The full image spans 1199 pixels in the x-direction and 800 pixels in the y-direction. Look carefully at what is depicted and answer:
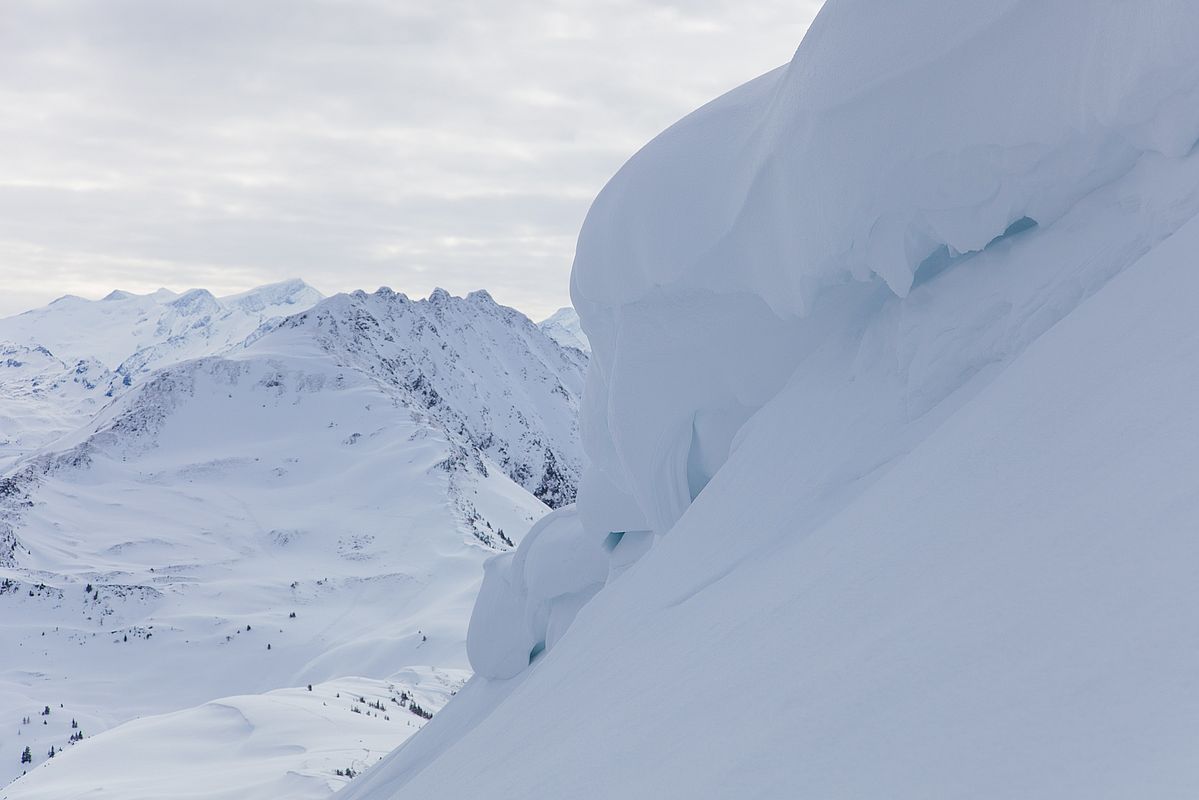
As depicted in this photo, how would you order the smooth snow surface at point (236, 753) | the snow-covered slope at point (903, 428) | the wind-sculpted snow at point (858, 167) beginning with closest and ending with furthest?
the snow-covered slope at point (903, 428)
the wind-sculpted snow at point (858, 167)
the smooth snow surface at point (236, 753)

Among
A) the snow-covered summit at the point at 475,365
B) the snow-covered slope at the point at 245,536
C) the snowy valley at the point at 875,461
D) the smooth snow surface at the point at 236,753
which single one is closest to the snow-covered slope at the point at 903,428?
the snowy valley at the point at 875,461

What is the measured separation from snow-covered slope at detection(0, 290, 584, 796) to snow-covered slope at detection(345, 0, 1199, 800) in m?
10.3

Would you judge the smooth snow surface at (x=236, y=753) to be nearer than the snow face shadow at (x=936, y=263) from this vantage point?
No

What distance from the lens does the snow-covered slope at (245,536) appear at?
2873cm

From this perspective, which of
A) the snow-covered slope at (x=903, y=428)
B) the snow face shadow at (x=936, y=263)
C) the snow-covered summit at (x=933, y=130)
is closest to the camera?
the snow-covered slope at (x=903, y=428)

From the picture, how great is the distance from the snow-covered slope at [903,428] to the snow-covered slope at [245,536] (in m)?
10.3

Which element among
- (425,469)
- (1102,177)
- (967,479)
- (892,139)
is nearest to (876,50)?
(892,139)

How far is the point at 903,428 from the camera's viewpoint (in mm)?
4738

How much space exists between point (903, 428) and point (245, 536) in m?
42.8

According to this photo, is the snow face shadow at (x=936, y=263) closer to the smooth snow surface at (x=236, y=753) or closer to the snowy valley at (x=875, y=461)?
the snowy valley at (x=875, y=461)

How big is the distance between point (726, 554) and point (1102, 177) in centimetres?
249

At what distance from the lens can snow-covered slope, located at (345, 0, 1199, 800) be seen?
7.15ft

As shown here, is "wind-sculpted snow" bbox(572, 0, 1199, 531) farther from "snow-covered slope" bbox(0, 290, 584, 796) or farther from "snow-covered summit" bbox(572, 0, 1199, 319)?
"snow-covered slope" bbox(0, 290, 584, 796)

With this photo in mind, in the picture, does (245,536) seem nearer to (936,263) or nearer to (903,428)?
(936,263)
